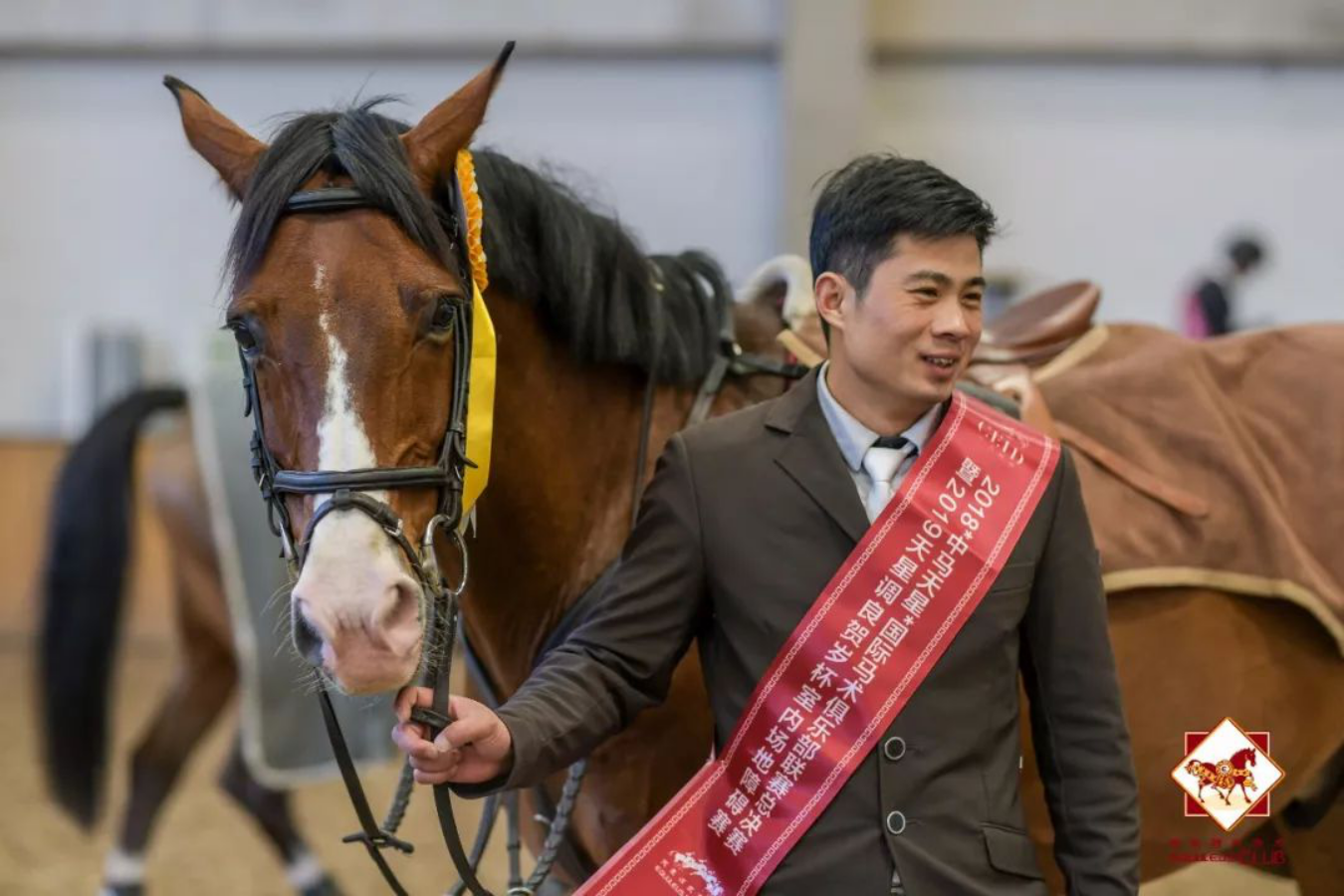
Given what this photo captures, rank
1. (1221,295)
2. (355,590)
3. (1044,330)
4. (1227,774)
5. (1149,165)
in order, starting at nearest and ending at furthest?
(355,590) → (1227,774) → (1044,330) → (1221,295) → (1149,165)

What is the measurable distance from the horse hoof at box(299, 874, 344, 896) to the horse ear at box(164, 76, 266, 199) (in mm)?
2440

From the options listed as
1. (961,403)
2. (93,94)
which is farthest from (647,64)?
(961,403)

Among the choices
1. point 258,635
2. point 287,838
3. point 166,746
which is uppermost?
point 258,635

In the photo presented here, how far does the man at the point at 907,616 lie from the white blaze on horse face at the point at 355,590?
0.08 m

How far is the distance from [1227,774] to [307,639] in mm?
1346

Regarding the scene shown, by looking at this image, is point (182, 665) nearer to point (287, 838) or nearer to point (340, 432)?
point (287, 838)

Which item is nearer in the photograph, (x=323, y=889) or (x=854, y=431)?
(x=854, y=431)

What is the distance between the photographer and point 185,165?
7.47 m

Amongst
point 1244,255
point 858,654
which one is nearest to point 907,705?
point 858,654

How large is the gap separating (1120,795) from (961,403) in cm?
41

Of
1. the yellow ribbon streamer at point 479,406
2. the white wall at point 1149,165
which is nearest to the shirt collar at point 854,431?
the yellow ribbon streamer at point 479,406

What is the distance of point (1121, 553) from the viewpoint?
76.4 inches

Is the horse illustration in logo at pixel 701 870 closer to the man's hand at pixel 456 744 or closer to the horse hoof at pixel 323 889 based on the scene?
the man's hand at pixel 456 744

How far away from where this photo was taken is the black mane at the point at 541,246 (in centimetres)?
143
